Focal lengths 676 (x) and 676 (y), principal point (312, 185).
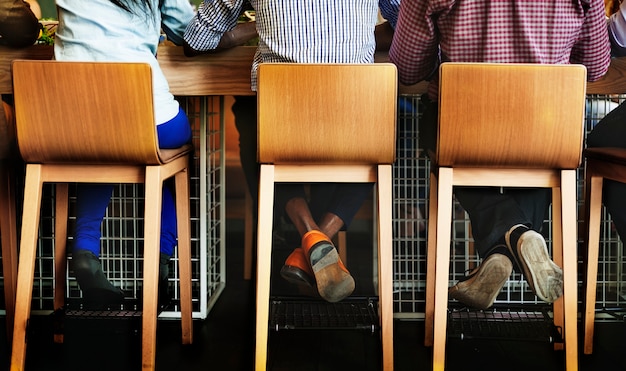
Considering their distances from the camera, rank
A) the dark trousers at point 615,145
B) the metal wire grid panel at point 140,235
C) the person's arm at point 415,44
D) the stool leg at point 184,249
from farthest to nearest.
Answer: the metal wire grid panel at point 140,235 → the stool leg at point 184,249 → the dark trousers at point 615,145 → the person's arm at point 415,44

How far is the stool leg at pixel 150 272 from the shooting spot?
1629 millimetres

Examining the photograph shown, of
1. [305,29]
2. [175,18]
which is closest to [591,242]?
[305,29]

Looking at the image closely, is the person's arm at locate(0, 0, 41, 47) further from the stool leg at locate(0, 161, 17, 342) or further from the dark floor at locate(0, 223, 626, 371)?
the dark floor at locate(0, 223, 626, 371)

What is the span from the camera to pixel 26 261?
1684 millimetres

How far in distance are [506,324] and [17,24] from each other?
5.63 ft

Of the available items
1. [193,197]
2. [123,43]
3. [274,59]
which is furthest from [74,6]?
[193,197]

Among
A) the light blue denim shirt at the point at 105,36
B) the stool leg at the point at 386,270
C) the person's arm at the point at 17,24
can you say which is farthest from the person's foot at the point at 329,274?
the person's arm at the point at 17,24

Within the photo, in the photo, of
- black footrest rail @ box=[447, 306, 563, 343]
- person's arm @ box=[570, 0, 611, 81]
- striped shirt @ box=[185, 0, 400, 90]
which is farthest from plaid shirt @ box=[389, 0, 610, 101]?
black footrest rail @ box=[447, 306, 563, 343]

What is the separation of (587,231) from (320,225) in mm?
792

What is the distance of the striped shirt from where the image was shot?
189 centimetres

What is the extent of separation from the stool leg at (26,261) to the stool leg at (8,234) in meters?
0.30

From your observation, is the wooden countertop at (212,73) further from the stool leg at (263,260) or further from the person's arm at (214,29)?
the stool leg at (263,260)

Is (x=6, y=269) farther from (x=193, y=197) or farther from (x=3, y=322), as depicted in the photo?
(x=193, y=197)

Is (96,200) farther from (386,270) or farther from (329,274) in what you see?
(386,270)
